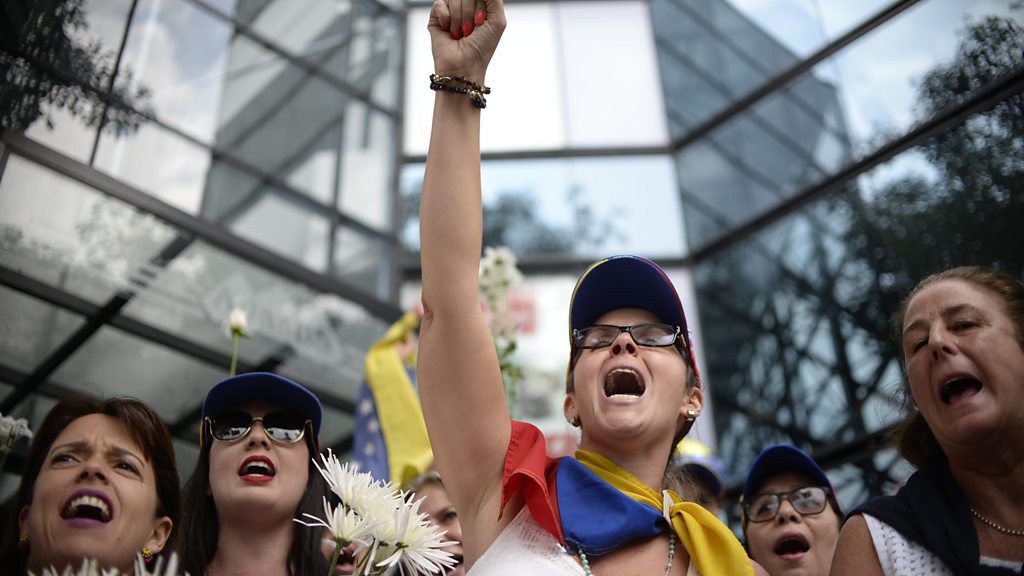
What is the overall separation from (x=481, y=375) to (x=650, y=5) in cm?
969

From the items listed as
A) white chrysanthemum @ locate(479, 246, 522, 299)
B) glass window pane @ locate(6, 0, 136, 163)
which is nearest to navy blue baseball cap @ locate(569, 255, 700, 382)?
white chrysanthemum @ locate(479, 246, 522, 299)

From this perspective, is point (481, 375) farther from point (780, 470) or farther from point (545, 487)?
point (780, 470)

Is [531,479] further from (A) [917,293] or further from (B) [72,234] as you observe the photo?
(B) [72,234]

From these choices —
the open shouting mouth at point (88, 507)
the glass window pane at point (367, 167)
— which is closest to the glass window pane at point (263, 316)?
the glass window pane at point (367, 167)

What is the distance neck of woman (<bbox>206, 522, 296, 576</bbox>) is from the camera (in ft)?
7.84

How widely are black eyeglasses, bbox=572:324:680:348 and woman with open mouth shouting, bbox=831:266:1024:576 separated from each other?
0.63 meters

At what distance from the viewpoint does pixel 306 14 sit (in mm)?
8305

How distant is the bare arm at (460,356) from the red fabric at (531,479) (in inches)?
1.3

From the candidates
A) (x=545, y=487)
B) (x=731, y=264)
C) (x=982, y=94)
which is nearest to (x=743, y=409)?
(x=731, y=264)

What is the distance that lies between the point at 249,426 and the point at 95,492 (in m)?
0.62

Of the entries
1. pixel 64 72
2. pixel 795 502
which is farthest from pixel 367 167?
pixel 795 502

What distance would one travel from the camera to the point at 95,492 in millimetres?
1980

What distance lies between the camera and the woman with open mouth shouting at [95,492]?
1908 millimetres

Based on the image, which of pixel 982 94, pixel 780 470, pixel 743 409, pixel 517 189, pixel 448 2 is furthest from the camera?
pixel 517 189
